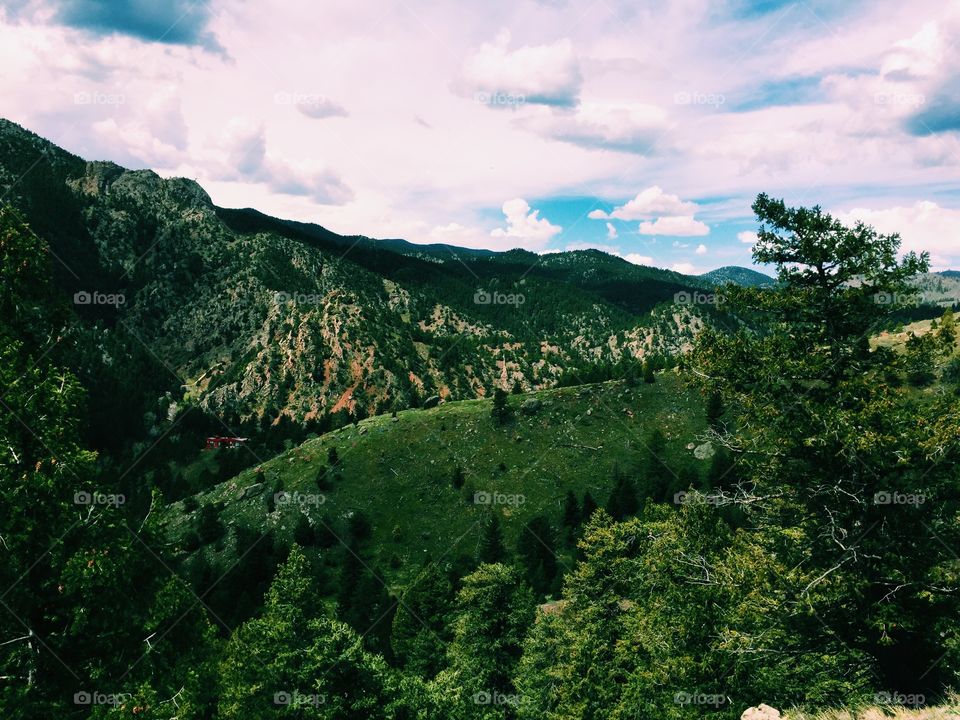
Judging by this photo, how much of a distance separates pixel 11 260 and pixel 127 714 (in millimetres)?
8073

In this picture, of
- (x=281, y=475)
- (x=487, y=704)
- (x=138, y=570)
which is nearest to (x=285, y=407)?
(x=281, y=475)
